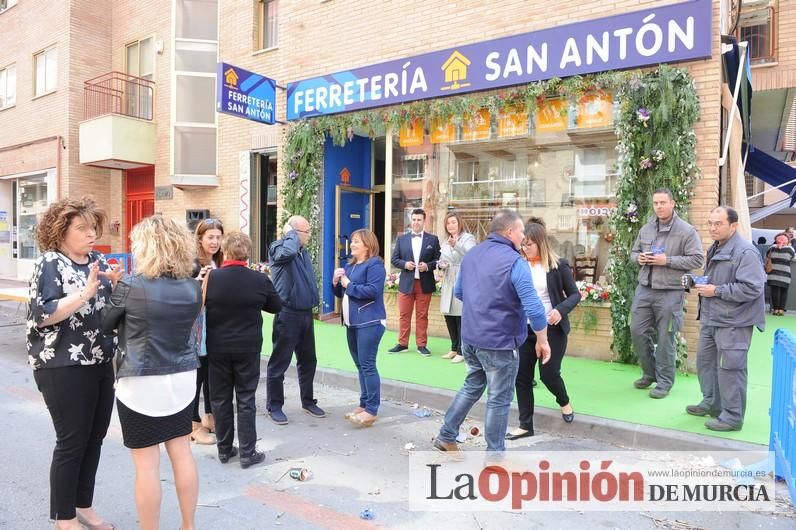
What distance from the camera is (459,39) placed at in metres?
8.61

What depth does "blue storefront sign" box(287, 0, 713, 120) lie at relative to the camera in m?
6.75

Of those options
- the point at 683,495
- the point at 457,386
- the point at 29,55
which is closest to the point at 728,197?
the point at 457,386

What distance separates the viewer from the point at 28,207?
18.6m

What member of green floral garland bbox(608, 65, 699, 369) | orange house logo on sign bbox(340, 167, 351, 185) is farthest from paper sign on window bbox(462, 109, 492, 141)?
orange house logo on sign bbox(340, 167, 351, 185)

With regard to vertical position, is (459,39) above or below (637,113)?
above

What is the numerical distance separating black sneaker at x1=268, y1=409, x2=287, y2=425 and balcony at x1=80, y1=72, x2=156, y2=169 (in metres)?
11.4

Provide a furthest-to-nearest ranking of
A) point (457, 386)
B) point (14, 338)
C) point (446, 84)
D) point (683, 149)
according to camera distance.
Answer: point (14, 338), point (446, 84), point (683, 149), point (457, 386)

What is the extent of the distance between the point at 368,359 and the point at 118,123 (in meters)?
12.1

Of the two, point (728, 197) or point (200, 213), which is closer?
point (728, 197)

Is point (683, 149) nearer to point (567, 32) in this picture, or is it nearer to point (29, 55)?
point (567, 32)

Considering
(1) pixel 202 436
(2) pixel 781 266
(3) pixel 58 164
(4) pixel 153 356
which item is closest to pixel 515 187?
(1) pixel 202 436

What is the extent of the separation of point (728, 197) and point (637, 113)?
2.97 meters

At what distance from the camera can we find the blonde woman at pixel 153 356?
2820 millimetres

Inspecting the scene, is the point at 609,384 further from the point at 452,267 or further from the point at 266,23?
the point at 266,23
